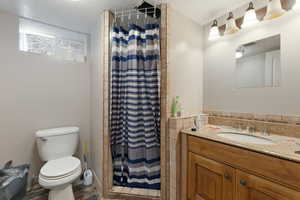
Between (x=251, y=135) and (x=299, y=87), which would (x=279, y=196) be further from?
(x=299, y=87)

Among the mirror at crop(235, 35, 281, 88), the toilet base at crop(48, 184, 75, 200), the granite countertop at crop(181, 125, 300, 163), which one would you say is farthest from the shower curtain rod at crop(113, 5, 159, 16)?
the toilet base at crop(48, 184, 75, 200)

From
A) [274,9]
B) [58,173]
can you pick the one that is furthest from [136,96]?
[274,9]

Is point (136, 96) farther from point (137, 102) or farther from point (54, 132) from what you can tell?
point (54, 132)

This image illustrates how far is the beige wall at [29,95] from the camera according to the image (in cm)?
155

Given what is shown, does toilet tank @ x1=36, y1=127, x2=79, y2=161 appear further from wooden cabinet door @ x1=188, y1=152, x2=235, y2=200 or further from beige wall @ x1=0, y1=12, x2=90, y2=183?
wooden cabinet door @ x1=188, y1=152, x2=235, y2=200

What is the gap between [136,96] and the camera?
1508 millimetres

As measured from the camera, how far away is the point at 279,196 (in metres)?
0.77

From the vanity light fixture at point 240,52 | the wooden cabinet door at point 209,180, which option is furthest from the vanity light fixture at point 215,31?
the wooden cabinet door at point 209,180

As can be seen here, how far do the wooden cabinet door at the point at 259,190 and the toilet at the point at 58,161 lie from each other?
1501 millimetres

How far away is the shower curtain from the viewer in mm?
1500

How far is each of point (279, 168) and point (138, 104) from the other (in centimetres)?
123

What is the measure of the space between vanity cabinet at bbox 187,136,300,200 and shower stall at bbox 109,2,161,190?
18.6 inches

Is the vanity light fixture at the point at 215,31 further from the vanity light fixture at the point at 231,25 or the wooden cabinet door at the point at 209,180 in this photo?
the wooden cabinet door at the point at 209,180

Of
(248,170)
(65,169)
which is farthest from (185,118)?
(65,169)
